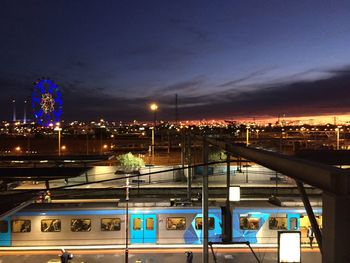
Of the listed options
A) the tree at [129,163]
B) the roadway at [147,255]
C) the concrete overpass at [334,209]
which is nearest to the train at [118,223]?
the roadway at [147,255]

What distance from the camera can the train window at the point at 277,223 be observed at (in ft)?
57.1

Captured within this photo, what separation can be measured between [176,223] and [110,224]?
121 inches

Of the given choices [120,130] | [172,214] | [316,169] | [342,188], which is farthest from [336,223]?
[120,130]

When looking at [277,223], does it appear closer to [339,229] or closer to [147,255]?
[147,255]

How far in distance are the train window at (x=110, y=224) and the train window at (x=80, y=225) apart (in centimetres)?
64

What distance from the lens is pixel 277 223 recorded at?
1741 centimetres

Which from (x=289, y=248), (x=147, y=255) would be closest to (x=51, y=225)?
Answer: (x=147, y=255)

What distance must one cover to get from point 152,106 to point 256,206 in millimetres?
19035

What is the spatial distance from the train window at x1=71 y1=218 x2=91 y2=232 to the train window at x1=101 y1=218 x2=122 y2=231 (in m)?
0.64

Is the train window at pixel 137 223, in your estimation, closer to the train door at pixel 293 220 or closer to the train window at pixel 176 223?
the train window at pixel 176 223

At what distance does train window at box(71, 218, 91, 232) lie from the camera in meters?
17.2

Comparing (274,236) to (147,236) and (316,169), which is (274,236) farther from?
(316,169)

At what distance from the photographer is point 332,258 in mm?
1841

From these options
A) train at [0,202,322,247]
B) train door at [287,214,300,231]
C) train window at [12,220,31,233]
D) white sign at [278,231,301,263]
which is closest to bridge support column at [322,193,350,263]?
white sign at [278,231,301,263]
